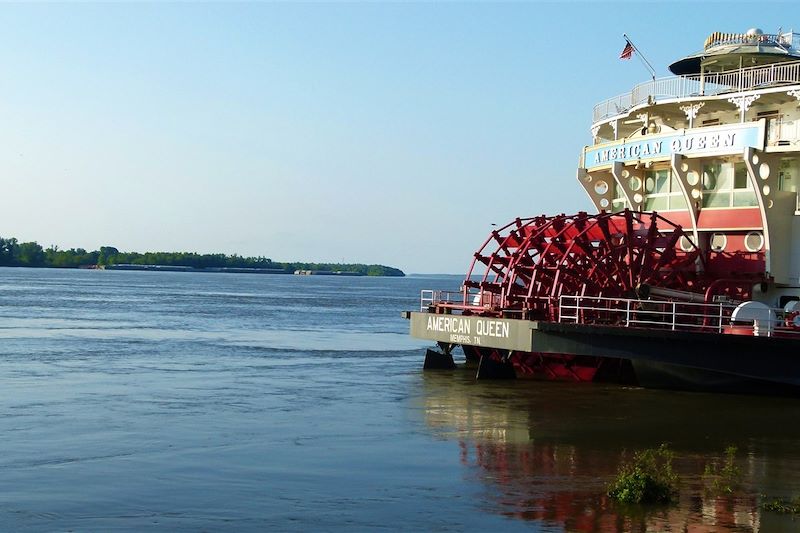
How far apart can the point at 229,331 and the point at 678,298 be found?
21.5 m

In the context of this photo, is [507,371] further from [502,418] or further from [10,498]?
[10,498]

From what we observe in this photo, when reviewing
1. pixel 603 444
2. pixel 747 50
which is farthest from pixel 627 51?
pixel 603 444

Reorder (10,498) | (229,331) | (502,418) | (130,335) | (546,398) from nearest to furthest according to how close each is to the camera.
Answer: (10,498)
(502,418)
(546,398)
(130,335)
(229,331)

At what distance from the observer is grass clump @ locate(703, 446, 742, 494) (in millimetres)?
12029

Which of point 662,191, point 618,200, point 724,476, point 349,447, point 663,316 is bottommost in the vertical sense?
point 349,447

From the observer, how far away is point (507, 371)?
23.0 meters

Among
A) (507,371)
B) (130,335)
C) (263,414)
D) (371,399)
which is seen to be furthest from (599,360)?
(130,335)

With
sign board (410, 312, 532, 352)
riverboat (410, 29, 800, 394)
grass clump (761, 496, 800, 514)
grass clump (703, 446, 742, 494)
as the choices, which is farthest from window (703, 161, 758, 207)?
grass clump (761, 496, 800, 514)

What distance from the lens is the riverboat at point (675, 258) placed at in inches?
752

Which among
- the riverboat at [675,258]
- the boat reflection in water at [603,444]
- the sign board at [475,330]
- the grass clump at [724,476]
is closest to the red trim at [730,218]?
the riverboat at [675,258]

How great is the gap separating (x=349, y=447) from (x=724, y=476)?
484 centimetres

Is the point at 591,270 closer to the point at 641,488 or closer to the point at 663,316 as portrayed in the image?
the point at 663,316

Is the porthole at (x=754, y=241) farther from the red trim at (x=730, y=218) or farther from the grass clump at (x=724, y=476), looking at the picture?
the grass clump at (x=724, y=476)

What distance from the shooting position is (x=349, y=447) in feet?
48.4
